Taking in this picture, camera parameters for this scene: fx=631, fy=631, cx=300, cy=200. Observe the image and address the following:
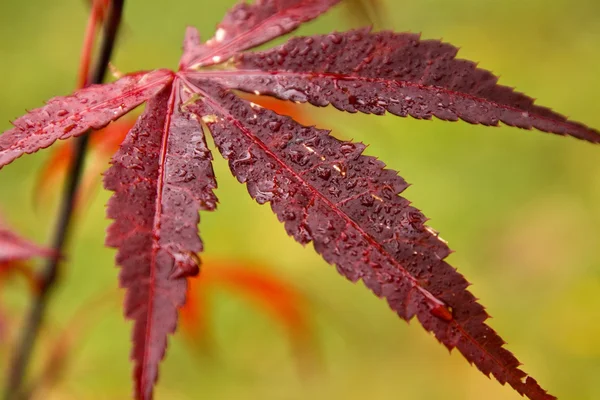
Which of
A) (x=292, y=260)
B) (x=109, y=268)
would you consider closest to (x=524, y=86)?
(x=292, y=260)

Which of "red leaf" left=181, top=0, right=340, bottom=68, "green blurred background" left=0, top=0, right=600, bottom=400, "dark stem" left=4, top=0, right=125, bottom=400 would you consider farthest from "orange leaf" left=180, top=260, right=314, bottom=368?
"red leaf" left=181, top=0, right=340, bottom=68

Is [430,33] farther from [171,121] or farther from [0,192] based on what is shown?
[171,121]

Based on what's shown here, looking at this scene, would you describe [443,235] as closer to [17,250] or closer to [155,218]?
[17,250]

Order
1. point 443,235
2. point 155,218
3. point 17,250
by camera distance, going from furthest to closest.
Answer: point 443,235, point 17,250, point 155,218

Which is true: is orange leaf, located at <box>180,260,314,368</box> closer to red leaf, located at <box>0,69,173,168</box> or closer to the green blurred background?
the green blurred background

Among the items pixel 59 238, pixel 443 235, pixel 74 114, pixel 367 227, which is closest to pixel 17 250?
pixel 59 238

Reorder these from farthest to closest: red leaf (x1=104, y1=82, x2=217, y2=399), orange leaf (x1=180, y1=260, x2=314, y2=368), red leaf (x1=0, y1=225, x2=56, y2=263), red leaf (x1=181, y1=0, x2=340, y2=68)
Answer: orange leaf (x1=180, y1=260, x2=314, y2=368) < red leaf (x1=0, y1=225, x2=56, y2=263) < red leaf (x1=181, y1=0, x2=340, y2=68) < red leaf (x1=104, y1=82, x2=217, y2=399)
